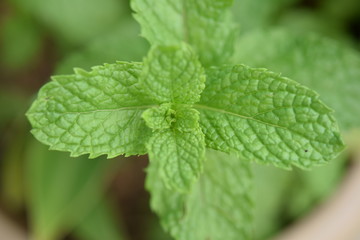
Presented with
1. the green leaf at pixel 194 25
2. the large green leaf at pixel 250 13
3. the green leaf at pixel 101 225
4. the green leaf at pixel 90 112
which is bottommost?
the green leaf at pixel 101 225

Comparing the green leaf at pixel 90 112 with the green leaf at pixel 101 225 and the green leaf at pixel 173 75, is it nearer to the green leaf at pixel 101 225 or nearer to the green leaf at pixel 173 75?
the green leaf at pixel 173 75

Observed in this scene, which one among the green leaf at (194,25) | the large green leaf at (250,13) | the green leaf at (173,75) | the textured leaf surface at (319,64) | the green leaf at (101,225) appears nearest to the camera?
the green leaf at (173,75)

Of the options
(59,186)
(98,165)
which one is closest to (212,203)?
(98,165)

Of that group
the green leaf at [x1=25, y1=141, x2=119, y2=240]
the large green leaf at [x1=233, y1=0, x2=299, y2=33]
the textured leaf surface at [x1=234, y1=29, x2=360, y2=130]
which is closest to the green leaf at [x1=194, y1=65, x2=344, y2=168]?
the textured leaf surface at [x1=234, y1=29, x2=360, y2=130]

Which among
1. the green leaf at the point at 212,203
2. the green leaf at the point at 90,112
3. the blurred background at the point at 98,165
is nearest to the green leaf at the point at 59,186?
the blurred background at the point at 98,165

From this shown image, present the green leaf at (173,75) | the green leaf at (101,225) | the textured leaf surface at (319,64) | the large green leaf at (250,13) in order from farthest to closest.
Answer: the green leaf at (101,225) < the large green leaf at (250,13) < the textured leaf surface at (319,64) < the green leaf at (173,75)

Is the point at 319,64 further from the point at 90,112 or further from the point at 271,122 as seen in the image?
the point at 90,112

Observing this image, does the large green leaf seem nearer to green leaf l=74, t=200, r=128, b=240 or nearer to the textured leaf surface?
the textured leaf surface
